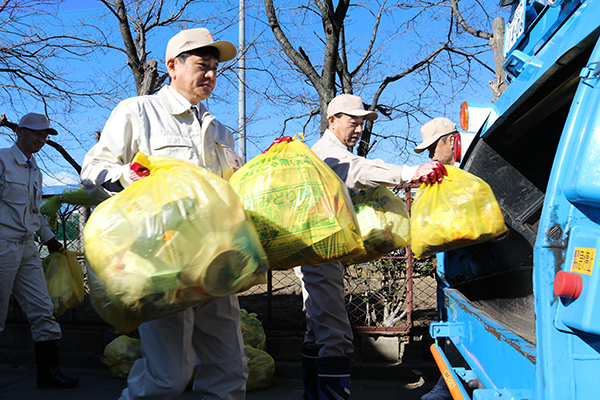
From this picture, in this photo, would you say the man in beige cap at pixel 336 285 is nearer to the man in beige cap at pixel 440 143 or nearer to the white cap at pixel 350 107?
the white cap at pixel 350 107

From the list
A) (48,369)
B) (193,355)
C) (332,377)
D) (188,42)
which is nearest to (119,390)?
(48,369)

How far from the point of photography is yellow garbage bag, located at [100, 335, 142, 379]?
12.9 feet

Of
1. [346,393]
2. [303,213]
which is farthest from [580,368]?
[346,393]

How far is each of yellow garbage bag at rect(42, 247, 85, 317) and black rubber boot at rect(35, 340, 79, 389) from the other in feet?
1.36

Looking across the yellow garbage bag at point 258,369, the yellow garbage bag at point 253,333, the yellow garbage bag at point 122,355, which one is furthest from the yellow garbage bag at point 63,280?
the yellow garbage bag at point 258,369

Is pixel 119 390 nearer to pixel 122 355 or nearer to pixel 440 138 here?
pixel 122 355

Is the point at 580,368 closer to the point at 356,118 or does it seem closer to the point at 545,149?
the point at 545,149

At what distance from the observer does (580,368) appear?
1.25 metres

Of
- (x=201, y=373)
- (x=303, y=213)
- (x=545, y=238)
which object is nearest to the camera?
(x=545, y=238)

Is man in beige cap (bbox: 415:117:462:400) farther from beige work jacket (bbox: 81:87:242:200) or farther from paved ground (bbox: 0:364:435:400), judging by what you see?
beige work jacket (bbox: 81:87:242:200)

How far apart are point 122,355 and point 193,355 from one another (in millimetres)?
2299

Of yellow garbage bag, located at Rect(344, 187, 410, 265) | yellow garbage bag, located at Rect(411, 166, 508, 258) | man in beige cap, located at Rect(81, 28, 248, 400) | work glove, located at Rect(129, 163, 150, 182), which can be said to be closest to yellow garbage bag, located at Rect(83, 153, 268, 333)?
work glove, located at Rect(129, 163, 150, 182)

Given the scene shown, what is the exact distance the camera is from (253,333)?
3.97 metres

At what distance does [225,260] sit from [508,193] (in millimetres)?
1788
